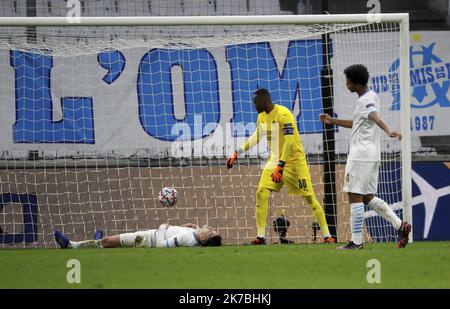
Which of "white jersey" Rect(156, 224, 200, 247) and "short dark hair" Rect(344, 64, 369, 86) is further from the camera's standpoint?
"white jersey" Rect(156, 224, 200, 247)

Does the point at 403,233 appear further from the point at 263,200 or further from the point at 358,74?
the point at 263,200

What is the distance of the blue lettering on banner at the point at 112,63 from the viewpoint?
16.5m

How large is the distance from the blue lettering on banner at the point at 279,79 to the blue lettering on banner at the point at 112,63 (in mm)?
1685

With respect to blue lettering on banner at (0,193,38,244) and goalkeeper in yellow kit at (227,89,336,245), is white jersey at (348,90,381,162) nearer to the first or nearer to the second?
goalkeeper in yellow kit at (227,89,336,245)

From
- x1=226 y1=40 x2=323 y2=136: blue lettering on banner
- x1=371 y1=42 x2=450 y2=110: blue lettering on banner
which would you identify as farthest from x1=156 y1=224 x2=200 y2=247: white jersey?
x1=371 y1=42 x2=450 y2=110: blue lettering on banner

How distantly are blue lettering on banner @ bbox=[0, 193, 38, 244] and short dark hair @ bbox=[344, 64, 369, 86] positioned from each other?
613cm

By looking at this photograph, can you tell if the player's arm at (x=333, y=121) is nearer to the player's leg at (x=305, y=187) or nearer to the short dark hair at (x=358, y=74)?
the short dark hair at (x=358, y=74)

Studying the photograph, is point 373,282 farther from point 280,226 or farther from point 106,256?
point 280,226

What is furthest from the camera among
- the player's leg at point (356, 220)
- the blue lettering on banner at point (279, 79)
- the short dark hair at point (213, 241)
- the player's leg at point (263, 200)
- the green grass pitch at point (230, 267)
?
the blue lettering on banner at point (279, 79)

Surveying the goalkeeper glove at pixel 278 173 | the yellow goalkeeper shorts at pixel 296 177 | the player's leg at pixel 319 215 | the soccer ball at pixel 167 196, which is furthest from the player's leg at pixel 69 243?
the player's leg at pixel 319 215

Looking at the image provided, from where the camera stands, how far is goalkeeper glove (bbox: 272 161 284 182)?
509 inches

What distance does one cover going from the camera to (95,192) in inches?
631

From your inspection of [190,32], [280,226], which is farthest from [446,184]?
[190,32]

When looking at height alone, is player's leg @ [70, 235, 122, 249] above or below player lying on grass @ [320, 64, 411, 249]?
below
